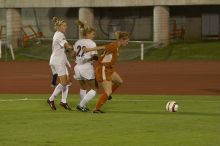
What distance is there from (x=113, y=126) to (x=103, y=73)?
3.26 metres

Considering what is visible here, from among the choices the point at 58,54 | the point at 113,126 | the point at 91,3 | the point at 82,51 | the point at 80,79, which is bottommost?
the point at 113,126

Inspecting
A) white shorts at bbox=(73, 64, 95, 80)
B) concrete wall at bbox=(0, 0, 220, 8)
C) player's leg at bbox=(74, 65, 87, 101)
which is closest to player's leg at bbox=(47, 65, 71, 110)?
player's leg at bbox=(74, 65, 87, 101)

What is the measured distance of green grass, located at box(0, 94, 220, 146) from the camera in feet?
39.4

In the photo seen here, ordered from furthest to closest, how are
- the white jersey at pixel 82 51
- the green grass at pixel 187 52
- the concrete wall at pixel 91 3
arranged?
the concrete wall at pixel 91 3 < the green grass at pixel 187 52 < the white jersey at pixel 82 51

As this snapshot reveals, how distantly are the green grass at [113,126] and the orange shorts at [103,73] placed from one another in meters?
0.83

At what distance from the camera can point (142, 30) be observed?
55.5 metres

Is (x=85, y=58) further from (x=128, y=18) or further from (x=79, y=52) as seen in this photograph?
(x=128, y=18)

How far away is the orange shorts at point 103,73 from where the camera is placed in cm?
1700

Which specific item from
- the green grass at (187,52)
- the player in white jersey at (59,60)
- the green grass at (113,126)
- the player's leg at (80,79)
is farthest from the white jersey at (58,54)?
the green grass at (187,52)

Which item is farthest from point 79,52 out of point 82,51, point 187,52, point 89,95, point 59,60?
point 187,52

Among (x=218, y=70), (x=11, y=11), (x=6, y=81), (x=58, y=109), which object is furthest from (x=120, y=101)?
(x=11, y=11)

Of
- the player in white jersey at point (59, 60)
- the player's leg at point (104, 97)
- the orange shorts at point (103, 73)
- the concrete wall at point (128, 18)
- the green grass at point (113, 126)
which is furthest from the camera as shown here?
the concrete wall at point (128, 18)

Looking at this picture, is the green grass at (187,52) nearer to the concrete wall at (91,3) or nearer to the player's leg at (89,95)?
the concrete wall at (91,3)

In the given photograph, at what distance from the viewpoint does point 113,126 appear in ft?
45.6
